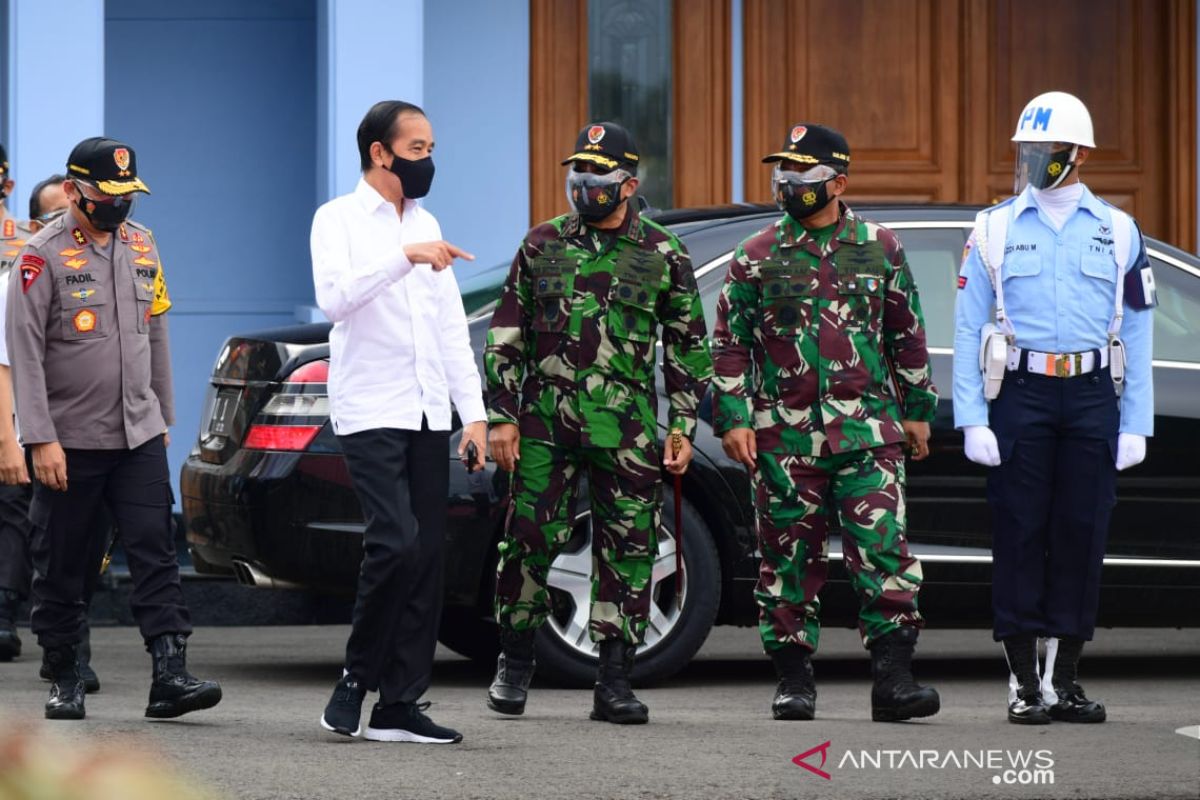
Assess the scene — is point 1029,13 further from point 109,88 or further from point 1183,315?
point 109,88

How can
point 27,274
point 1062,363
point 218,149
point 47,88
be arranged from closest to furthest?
point 27,274 < point 1062,363 < point 47,88 < point 218,149

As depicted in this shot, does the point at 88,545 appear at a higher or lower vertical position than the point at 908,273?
lower

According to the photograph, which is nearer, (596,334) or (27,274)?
(27,274)

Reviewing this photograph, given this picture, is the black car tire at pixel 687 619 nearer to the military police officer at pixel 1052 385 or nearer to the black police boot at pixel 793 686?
the black police boot at pixel 793 686

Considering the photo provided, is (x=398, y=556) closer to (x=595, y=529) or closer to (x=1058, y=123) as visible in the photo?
(x=595, y=529)

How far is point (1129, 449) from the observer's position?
5.84m

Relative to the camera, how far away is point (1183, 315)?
6855mm

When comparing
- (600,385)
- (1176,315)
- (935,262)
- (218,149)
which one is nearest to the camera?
(600,385)

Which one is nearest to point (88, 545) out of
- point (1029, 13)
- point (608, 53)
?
point (608, 53)

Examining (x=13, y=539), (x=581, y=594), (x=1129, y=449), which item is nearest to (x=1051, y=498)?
(x=1129, y=449)

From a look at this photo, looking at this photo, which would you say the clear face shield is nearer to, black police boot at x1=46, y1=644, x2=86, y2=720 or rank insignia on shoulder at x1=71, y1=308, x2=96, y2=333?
rank insignia on shoulder at x1=71, y1=308, x2=96, y2=333

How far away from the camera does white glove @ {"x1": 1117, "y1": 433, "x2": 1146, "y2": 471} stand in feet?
19.1

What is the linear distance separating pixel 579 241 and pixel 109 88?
6.13m

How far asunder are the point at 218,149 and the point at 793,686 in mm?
6397
